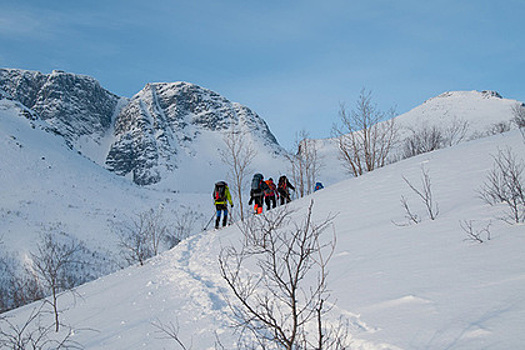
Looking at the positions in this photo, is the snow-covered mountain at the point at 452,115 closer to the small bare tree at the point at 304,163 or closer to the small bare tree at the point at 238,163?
the small bare tree at the point at 238,163

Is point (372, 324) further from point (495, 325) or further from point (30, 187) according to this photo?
point (30, 187)

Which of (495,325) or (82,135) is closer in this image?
(495,325)

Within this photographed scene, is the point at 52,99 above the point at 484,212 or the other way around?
above

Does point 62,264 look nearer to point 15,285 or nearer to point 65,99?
point 15,285

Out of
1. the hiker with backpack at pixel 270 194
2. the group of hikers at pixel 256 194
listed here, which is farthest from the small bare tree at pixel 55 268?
the hiker with backpack at pixel 270 194

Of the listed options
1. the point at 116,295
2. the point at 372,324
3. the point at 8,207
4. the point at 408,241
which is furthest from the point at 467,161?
the point at 8,207

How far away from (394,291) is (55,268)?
648cm

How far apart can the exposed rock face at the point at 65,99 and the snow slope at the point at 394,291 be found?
4148 inches

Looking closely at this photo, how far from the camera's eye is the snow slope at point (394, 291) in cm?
192

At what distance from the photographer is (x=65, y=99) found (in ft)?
335

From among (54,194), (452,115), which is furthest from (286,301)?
(452,115)

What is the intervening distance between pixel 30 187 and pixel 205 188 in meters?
43.5

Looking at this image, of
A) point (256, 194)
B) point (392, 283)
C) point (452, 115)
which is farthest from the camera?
point (452, 115)

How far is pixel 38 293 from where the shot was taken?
14.6 meters
